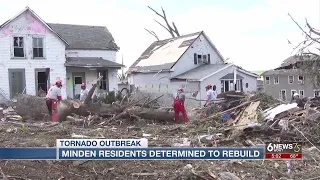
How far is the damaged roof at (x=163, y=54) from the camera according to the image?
1152 inches

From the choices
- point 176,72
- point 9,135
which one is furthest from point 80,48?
point 9,135

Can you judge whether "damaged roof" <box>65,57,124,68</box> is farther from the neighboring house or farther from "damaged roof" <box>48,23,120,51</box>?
the neighboring house

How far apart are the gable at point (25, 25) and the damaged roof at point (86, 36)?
2.06 metres

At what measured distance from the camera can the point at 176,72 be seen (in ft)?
94.2

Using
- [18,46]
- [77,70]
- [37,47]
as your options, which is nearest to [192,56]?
[77,70]

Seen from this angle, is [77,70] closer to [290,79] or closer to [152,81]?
[152,81]

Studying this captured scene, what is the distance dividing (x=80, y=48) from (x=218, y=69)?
9724 millimetres

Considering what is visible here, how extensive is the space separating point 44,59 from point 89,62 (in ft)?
8.71

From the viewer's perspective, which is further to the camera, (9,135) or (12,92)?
(12,92)

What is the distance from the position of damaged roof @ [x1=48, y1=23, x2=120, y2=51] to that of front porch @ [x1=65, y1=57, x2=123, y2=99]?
0.95m

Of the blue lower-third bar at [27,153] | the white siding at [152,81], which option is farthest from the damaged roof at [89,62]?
the blue lower-third bar at [27,153]

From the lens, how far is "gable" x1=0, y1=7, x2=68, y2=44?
21719mm

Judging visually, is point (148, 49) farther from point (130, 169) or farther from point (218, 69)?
point (130, 169)

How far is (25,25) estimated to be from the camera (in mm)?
22344
